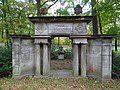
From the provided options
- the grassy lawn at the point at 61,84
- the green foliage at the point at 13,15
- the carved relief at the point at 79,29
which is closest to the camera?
the grassy lawn at the point at 61,84

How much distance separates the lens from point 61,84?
646 centimetres

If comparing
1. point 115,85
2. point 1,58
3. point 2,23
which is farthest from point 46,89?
point 2,23

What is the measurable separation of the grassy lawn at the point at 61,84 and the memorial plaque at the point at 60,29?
2.14 metres

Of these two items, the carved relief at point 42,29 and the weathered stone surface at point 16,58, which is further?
the carved relief at point 42,29

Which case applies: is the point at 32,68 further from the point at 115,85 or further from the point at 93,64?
the point at 115,85

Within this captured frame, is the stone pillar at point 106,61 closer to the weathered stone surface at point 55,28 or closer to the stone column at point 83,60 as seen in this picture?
the stone column at point 83,60

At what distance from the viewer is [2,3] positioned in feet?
41.7

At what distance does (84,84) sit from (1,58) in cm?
420

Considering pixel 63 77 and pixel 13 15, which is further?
pixel 13 15

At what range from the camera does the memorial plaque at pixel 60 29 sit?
7.50 meters

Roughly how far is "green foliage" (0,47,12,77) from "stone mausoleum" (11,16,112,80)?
1.90 ft

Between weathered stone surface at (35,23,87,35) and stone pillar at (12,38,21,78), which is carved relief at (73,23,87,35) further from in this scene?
stone pillar at (12,38,21,78)

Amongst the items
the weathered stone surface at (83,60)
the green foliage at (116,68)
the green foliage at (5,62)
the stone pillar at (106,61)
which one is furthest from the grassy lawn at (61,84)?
the green foliage at (5,62)

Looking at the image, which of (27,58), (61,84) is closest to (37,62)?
(27,58)
